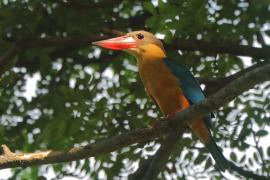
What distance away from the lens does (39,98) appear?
627 centimetres

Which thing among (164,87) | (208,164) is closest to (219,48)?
(164,87)

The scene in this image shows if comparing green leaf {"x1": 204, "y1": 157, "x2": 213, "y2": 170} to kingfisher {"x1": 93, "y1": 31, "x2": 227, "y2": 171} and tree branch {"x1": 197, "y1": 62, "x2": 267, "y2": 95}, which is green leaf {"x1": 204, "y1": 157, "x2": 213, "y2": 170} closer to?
tree branch {"x1": 197, "y1": 62, "x2": 267, "y2": 95}

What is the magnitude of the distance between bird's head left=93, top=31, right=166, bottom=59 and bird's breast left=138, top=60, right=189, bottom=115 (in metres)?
0.20

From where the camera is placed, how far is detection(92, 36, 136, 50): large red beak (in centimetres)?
507

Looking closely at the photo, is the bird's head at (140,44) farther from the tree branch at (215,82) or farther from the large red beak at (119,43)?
the tree branch at (215,82)

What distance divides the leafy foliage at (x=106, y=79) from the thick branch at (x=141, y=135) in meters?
1.20

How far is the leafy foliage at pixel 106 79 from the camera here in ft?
17.2

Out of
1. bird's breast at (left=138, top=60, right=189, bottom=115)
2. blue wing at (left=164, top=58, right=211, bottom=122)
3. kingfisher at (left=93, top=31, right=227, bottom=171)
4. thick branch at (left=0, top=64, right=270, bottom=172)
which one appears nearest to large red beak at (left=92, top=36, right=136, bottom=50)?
kingfisher at (left=93, top=31, right=227, bottom=171)

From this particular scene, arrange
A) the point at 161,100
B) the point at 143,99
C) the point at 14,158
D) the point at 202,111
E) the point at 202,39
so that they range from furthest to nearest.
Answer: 1. the point at 143,99
2. the point at 202,39
3. the point at 161,100
4. the point at 14,158
5. the point at 202,111

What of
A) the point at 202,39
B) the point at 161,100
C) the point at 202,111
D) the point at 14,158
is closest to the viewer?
the point at 202,111

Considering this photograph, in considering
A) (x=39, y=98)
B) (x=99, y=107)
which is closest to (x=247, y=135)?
(x=99, y=107)

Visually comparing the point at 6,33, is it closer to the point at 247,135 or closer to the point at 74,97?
the point at 74,97

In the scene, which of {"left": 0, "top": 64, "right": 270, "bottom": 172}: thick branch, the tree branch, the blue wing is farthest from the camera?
the tree branch

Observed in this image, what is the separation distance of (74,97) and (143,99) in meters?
1.19
